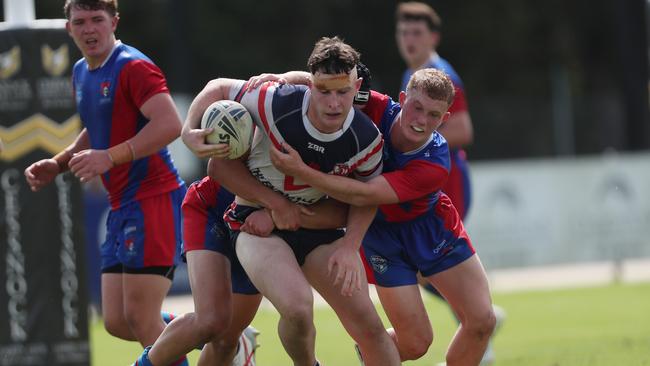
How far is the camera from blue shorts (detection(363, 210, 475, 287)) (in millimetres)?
6676

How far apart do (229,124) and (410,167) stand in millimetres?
1003

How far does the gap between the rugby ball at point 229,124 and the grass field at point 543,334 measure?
3.45 metres

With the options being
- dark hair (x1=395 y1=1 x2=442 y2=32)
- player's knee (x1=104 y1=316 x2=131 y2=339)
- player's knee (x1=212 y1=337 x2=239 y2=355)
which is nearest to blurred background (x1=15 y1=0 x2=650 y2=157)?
dark hair (x1=395 y1=1 x2=442 y2=32)

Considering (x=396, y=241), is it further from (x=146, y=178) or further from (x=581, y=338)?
(x=581, y=338)

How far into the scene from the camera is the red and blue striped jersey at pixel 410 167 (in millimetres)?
6070

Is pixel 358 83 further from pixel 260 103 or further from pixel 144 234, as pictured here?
pixel 144 234

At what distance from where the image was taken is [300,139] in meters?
5.85

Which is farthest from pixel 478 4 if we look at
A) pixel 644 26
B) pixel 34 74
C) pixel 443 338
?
pixel 34 74

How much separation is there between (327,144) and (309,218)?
15.9 inches

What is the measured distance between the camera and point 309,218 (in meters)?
6.00

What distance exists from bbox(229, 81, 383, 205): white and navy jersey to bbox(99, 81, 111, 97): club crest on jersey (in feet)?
3.77

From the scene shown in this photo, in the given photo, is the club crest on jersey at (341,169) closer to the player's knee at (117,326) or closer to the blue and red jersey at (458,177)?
the player's knee at (117,326)

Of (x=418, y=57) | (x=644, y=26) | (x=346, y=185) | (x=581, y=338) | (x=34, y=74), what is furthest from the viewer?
(x=644, y=26)

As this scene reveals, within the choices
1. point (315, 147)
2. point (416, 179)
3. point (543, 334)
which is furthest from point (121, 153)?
point (543, 334)
